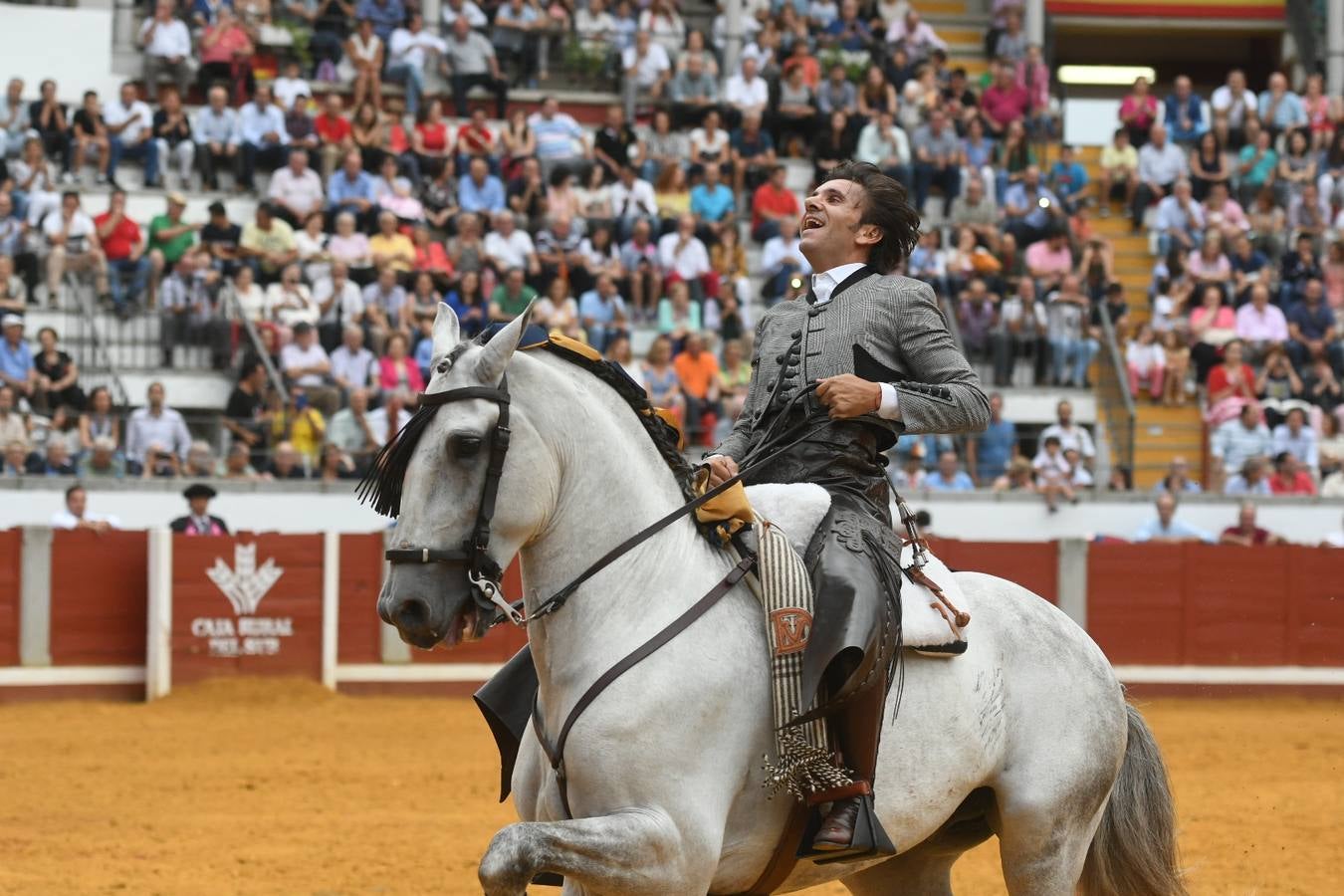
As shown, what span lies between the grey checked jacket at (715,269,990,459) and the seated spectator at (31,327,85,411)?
10237 millimetres

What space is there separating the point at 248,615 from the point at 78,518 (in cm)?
141

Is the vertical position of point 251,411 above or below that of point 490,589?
above

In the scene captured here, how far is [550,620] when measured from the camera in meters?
3.98

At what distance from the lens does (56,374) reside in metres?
13.8

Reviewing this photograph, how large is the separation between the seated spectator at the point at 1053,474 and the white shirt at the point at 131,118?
826 centimetres

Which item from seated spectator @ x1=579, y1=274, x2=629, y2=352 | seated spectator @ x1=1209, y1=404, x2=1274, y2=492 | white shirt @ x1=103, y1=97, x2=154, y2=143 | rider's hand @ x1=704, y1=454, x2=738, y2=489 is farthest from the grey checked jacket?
white shirt @ x1=103, y1=97, x2=154, y2=143

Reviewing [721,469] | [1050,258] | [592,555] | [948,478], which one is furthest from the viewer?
[1050,258]

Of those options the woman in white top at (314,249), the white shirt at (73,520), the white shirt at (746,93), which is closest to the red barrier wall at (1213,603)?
the white shirt at (746,93)

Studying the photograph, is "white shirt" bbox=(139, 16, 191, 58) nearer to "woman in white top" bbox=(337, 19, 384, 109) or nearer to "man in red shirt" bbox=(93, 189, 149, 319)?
"woman in white top" bbox=(337, 19, 384, 109)

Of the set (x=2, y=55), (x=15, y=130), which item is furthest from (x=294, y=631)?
(x=2, y=55)

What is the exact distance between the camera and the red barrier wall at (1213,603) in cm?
1438

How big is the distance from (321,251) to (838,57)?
6716 millimetres

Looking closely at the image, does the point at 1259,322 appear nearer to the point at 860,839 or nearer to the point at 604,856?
the point at 860,839

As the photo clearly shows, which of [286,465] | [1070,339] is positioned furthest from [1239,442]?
[286,465]
